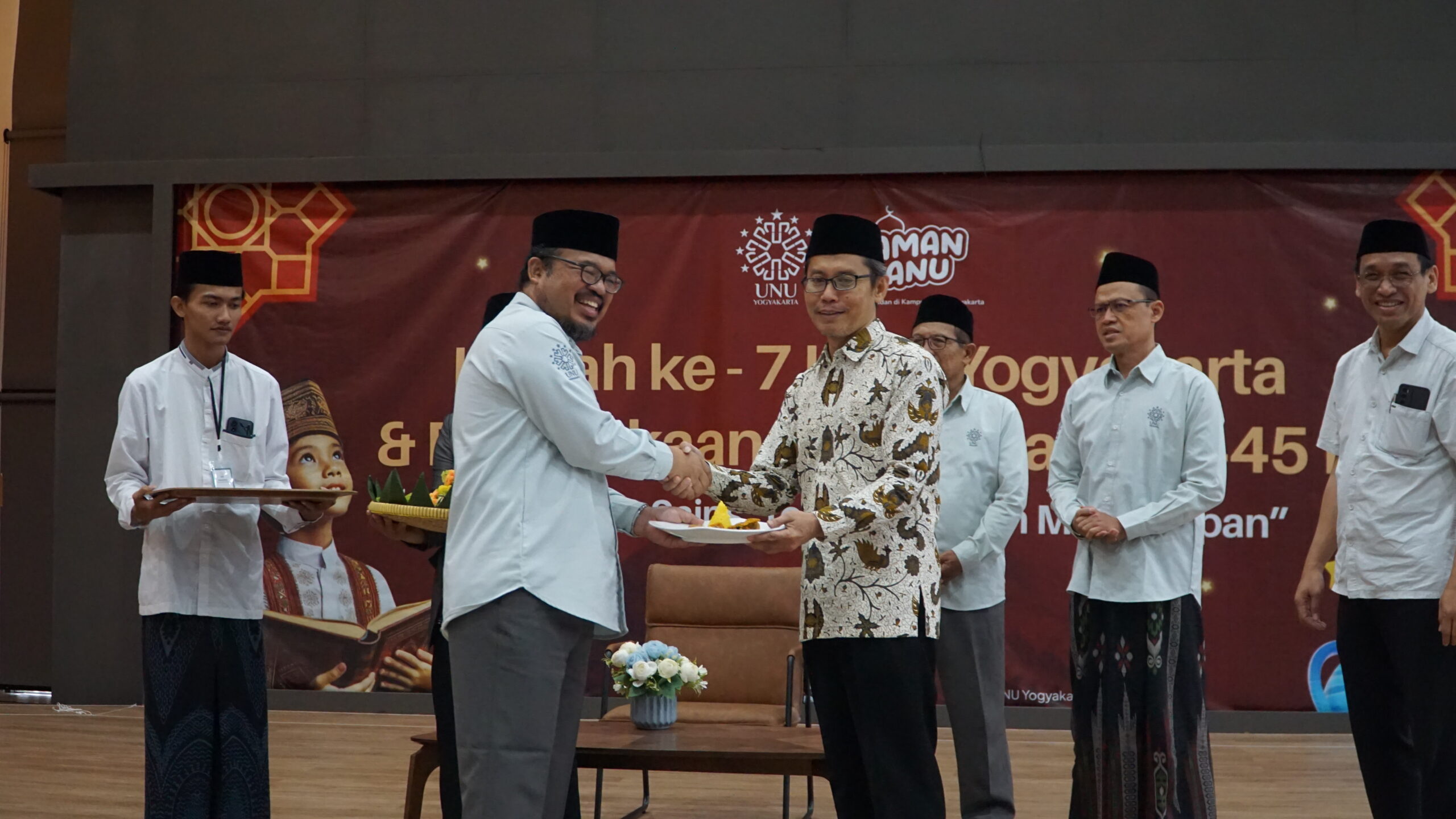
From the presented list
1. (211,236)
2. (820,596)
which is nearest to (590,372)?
(211,236)

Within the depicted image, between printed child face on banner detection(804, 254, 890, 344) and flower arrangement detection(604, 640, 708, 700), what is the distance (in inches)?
54.4

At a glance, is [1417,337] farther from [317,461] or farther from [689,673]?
[317,461]

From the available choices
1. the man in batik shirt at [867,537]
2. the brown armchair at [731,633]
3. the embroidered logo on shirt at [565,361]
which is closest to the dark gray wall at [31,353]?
the brown armchair at [731,633]

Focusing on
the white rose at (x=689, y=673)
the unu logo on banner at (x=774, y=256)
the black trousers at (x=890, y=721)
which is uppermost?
the unu logo on banner at (x=774, y=256)

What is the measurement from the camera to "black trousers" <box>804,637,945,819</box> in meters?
2.47

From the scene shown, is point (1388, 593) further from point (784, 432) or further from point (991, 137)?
point (991, 137)

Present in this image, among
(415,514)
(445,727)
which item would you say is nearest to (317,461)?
(445,727)

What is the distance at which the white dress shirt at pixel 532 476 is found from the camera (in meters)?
2.34

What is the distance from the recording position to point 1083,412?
337 centimetres

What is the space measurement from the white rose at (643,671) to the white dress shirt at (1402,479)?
183cm

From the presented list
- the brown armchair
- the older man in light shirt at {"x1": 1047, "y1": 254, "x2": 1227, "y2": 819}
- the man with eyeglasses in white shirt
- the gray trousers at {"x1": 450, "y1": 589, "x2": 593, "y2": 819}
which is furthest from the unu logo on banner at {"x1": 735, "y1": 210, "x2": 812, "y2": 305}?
the gray trousers at {"x1": 450, "y1": 589, "x2": 593, "y2": 819}

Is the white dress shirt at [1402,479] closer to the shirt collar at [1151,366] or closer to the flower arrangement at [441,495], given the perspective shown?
the shirt collar at [1151,366]

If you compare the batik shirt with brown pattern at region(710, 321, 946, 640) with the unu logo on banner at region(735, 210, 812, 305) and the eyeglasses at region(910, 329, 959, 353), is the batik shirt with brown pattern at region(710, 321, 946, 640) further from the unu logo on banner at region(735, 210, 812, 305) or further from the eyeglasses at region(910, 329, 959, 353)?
the unu logo on banner at region(735, 210, 812, 305)

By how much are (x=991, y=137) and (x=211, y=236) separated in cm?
399
